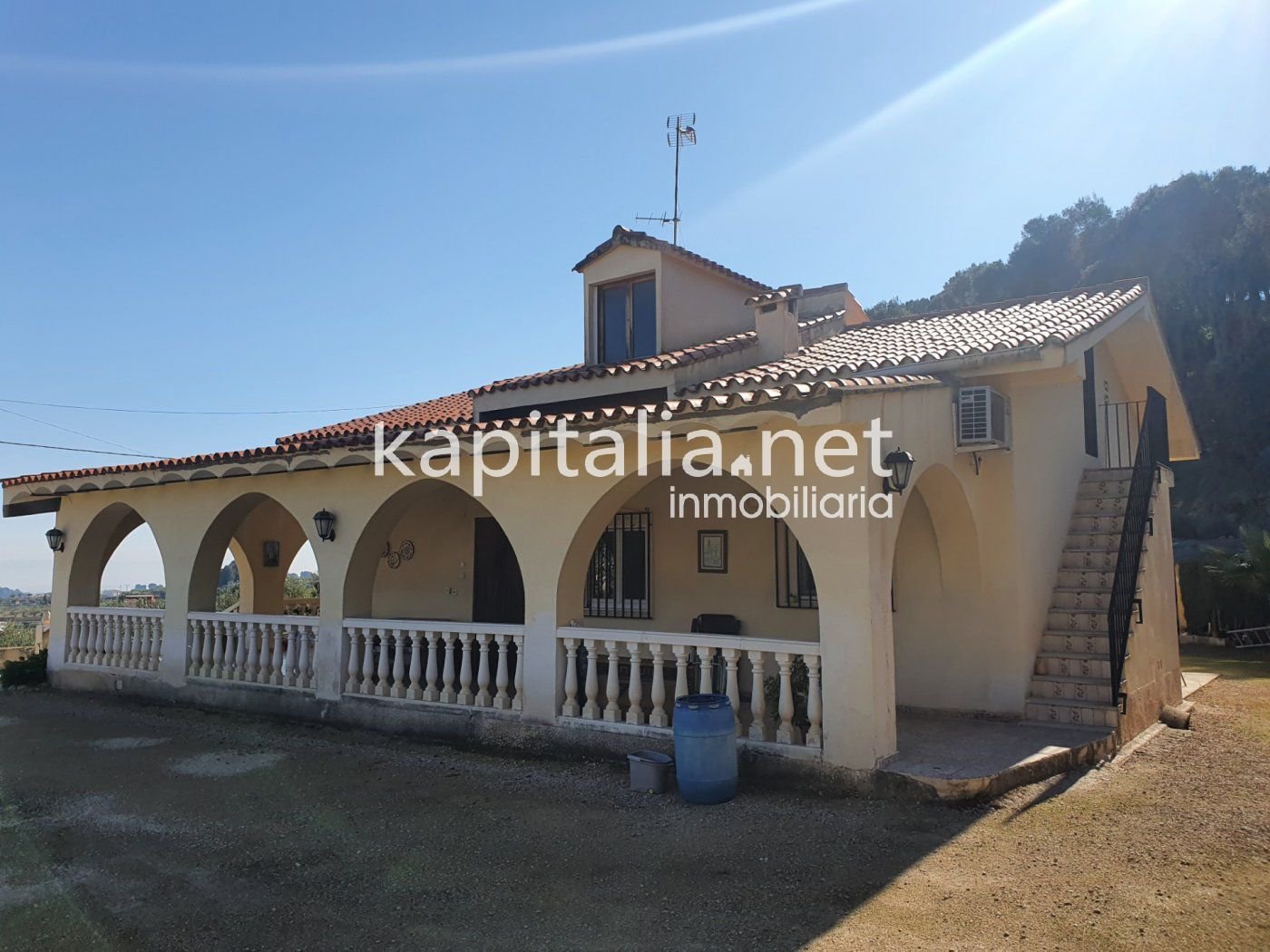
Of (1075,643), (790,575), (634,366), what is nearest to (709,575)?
(790,575)

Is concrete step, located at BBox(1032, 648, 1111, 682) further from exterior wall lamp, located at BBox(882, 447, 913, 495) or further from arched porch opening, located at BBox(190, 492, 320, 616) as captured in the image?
arched porch opening, located at BBox(190, 492, 320, 616)

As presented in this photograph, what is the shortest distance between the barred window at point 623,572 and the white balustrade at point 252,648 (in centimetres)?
352

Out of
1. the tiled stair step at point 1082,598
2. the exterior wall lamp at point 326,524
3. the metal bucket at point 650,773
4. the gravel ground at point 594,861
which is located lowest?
the gravel ground at point 594,861

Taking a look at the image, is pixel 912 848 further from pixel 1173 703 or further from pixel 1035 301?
pixel 1035 301

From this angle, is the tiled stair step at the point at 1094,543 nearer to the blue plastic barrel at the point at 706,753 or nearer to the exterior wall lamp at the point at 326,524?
the blue plastic barrel at the point at 706,753

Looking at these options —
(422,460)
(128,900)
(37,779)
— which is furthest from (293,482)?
(128,900)

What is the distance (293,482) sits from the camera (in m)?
9.63

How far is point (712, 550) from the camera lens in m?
10.2

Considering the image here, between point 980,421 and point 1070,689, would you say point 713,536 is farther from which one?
point 1070,689

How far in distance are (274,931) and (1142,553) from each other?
854 centimetres

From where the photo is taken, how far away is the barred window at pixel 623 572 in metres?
10.7

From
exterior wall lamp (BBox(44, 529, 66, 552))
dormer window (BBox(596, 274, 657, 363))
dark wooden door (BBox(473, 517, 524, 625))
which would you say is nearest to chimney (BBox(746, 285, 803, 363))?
dormer window (BBox(596, 274, 657, 363))

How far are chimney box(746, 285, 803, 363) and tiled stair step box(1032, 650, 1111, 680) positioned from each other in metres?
4.53

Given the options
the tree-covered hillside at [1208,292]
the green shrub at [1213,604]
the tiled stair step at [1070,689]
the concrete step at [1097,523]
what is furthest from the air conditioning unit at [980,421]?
the tree-covered hillside at [1208,292]
